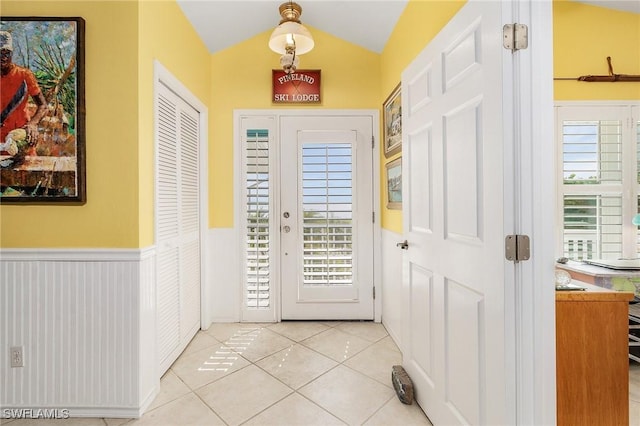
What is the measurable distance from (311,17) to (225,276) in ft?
8.43

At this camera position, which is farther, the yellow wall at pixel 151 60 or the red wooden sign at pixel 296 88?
the red wooden sign at pixel 296 88

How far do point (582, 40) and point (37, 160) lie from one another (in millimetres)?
3673

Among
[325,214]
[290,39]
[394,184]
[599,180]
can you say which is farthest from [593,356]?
[290,39]

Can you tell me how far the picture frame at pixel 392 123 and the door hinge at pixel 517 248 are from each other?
4.63 ft

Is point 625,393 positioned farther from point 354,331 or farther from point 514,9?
point 354,331

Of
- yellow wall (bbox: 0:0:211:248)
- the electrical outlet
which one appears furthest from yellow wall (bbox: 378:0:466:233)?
the electrical outlet

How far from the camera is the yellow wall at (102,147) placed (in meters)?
1.67

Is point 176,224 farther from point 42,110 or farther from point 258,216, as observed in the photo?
point 42,110

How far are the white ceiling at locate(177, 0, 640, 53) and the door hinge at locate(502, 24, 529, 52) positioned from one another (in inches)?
60.4

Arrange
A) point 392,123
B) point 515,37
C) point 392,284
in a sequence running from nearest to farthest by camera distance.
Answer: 1. point 515,37
2. point 392,123
3. point 392,284

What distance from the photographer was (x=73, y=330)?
1.68 m

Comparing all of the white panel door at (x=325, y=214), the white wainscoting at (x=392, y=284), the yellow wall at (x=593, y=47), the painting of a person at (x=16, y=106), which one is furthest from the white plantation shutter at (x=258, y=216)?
the yellow wall at (x=593, y=47)

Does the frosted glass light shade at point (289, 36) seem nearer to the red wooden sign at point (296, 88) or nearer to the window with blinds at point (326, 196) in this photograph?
the red wooden sign at point (296, 88)

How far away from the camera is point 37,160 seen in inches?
65.6
